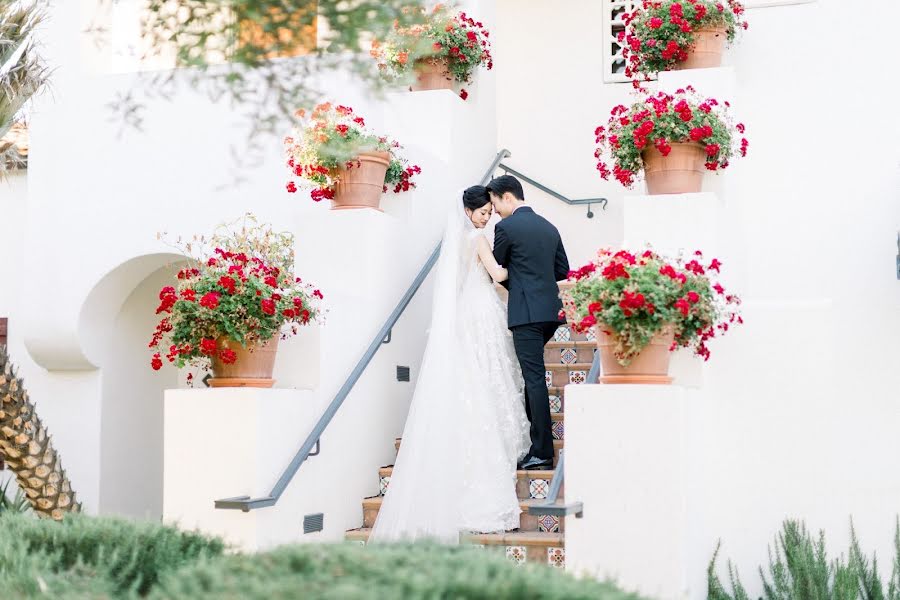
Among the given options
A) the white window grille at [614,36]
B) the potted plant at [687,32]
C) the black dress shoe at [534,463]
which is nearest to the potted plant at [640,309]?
the black dress shoe at [534,463]

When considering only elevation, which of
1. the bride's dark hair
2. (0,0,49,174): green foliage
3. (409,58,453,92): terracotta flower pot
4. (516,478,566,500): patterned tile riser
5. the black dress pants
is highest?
(409,58,453,92): terracotta flower pot

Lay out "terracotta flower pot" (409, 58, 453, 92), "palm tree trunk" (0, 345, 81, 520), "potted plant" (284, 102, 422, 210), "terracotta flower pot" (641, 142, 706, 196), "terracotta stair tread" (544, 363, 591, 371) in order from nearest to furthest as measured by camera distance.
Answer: "terracotta flower pot" (641, 142, 706, 196)
"potted plant" (284, 102, 422, 210)
"terracotta stair tread" (544, 363, 591, 371)
"palm tree trunk" (0, 345, 81, 520)
"terracotta flower pot" (409, 58, 453, 92)

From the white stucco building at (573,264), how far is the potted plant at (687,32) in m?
0.18

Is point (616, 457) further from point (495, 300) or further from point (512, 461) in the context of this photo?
point (495, 300)

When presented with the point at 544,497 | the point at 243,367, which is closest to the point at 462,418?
the point at 544,497

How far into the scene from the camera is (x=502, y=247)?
7383 mm

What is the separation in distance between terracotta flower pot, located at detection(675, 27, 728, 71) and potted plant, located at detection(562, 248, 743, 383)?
2303mm

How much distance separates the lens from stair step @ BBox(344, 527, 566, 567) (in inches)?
251

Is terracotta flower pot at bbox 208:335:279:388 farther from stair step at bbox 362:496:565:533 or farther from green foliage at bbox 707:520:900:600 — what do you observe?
green foliage at bbox 707:520:900:600

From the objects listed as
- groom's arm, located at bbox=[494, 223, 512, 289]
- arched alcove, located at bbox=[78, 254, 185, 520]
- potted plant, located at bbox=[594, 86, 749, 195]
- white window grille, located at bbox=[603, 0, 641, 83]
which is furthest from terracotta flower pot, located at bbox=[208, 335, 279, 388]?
white window grille, located at bbox=[603, 0, 641, 83]

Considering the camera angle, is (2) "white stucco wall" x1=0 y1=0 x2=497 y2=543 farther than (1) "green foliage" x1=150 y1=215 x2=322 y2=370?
Yes

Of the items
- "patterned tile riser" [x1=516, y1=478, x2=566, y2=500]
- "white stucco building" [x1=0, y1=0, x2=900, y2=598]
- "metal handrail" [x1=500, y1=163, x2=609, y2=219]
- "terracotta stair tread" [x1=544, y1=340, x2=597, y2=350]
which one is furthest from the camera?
"metal handrail" [x1=500, y1=163, x2=609, y2=219]

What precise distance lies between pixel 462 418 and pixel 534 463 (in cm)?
54

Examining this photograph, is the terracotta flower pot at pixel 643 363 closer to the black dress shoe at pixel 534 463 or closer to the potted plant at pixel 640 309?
the potted plant at pixel 640 309
